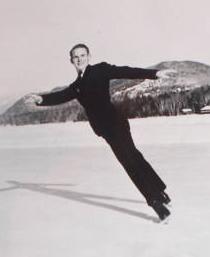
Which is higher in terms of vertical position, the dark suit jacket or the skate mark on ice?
the dark suit jacket

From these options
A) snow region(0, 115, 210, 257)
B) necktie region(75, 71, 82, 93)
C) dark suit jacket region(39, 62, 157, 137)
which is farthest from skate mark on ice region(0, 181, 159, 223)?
necktie region(75, 71, 82, 93)

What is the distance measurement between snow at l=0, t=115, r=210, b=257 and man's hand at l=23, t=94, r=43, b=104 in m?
0.09

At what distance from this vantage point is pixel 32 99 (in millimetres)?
1693

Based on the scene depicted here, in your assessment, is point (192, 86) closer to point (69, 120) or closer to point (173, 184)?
point (173, 184)

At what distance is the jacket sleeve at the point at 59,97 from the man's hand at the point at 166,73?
0.30 metres

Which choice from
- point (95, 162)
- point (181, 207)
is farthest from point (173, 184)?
point (95, 162)

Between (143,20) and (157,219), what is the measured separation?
0.69 m

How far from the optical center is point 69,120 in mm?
1658

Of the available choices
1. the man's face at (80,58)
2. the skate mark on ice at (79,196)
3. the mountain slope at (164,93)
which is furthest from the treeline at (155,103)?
the skate mark on ice at (79,196)

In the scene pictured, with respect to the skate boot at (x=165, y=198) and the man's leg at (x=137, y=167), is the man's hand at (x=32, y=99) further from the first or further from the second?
the skate boot at (x=165, y=198)

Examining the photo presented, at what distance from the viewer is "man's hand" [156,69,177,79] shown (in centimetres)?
158

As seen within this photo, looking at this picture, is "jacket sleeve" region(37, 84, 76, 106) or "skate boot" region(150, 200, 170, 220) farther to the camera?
"jacket sleeve" region(37, 84, 76, 106)

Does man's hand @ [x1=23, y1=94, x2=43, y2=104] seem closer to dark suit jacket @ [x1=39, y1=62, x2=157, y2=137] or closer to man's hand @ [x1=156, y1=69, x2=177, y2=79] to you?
dark suit jacket @ [x1=39, y1=62, x2=157, y2=137]

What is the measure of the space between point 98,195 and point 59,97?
1.20 ft
